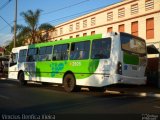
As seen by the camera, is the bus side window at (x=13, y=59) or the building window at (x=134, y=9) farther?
the building window at (x=134, y=9)

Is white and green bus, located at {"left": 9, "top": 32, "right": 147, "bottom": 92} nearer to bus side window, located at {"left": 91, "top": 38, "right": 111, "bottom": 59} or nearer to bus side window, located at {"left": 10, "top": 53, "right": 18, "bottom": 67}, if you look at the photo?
bus side window, located at {"left": 91, "top": 38, "right": 111, "bottom": 59}

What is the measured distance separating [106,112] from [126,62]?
493 cm

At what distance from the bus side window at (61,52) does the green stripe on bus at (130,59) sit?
13.5 feet

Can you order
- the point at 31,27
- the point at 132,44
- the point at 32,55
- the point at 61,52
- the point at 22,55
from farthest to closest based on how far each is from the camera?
the point at 31,27 → the point at 22,55 → the point at 32,55 → the point at 61,52 → the point at 132,44

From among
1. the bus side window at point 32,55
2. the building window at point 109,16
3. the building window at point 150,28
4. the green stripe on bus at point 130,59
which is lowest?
the green stripe on bus at point 130,59

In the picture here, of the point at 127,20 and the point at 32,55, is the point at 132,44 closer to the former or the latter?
the point at 32,55

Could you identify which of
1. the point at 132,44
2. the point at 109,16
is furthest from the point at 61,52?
the point at 109,16

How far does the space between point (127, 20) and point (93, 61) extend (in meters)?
18.6

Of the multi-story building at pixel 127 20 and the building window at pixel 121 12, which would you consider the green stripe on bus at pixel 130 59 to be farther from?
the building window at pixel 121 12

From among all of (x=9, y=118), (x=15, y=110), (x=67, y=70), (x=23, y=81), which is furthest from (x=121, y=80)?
(x=23, y=81)

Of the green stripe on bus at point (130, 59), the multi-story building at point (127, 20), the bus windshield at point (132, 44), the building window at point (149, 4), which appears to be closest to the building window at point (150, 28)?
the multi-story building at point (127, 20)

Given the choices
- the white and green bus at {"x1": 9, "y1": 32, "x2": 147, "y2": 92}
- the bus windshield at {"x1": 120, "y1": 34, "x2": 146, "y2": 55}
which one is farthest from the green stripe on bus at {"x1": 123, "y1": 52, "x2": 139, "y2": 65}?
the bus windshield at {"x1": 120, "y1": 34, "x2": 146, "y2": 55}

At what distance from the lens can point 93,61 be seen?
16.0m

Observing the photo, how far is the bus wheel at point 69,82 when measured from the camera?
679 inches
